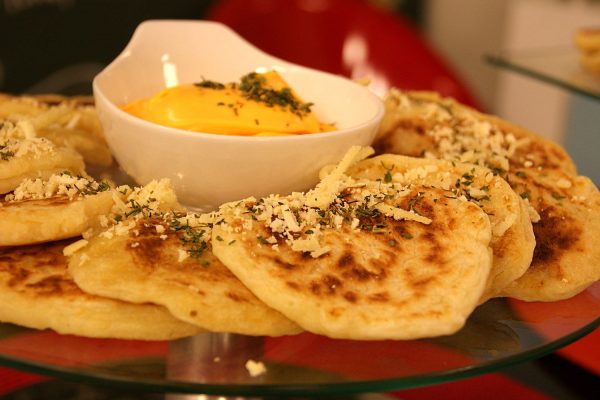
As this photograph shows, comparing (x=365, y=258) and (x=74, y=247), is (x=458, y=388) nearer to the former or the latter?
(x=365, y=258)

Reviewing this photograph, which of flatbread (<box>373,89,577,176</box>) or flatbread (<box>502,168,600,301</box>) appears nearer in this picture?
flatbread (<box>502,168,600,301</box>)

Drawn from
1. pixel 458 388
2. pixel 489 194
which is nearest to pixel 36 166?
pixel 489 194

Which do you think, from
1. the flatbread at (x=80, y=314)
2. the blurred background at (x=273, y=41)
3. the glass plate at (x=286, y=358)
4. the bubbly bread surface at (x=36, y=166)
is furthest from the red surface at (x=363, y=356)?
the blurred background at (x=273, y=41)

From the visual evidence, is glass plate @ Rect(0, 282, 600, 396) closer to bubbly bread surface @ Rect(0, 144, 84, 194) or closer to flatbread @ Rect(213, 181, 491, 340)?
flatbread @ Rect(213, 181, 491, 340)

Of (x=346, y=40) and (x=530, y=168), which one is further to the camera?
(x=346, y=40)

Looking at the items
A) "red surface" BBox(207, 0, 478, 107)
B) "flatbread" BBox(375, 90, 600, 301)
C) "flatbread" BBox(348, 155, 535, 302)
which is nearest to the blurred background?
"red surface" BBox(207, 0, 478, 107)

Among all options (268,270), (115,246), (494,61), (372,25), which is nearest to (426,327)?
(268,270)
